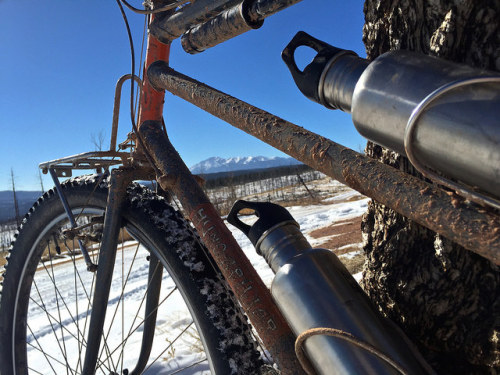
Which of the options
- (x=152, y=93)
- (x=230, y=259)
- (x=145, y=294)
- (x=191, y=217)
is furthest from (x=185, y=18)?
(x=145, y=294)

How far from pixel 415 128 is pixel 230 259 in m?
0.51

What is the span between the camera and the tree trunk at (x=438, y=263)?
70 cm

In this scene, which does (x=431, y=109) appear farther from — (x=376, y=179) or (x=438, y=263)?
(x=438, y=263)

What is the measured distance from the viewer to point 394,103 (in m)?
0.48

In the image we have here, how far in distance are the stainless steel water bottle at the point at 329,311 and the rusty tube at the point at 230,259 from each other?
0.31 feet

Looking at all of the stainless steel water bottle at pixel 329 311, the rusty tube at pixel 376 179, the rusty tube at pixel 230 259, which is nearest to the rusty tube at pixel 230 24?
the rusty tube at pixel 376 179

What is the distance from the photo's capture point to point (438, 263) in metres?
0.79

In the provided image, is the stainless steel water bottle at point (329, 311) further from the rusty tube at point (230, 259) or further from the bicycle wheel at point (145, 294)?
the bicycle wheel at point (145, 294)

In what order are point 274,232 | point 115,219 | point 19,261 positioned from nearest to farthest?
point 274,232
point 115,219
point 19,261

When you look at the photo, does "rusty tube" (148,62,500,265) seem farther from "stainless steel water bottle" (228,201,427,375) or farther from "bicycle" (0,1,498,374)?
"stainless steel water bottle" (228,201,427,375)

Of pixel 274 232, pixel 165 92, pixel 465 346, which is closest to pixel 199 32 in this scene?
pixel 165 92

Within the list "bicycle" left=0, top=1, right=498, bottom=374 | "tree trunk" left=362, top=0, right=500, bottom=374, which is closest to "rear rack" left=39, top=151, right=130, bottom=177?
"bicycle" left=0, top=1, right=498, bottom=374

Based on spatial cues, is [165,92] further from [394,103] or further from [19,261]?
[19,261]

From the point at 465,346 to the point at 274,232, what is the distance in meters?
0.48
